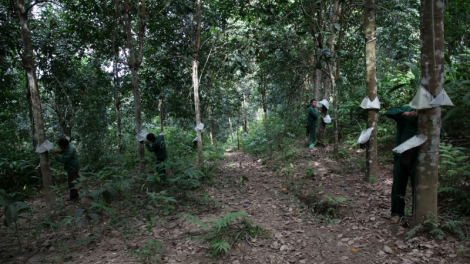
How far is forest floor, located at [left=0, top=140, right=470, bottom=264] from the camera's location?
342cm

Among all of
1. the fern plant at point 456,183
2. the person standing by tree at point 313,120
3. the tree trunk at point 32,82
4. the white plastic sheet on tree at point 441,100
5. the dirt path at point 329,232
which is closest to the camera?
the white plastic sheet on tree at point 441,100

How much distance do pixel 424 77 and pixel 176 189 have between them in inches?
214

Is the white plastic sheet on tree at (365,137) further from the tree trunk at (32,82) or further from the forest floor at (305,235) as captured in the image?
the tree trunk at (32,82)

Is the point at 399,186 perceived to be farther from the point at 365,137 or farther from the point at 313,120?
the point at 313,120

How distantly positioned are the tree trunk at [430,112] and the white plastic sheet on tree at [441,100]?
0.06 metres

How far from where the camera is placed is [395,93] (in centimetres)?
883

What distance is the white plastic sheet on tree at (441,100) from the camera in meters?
3.15

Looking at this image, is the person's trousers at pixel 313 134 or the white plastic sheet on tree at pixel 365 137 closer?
the white plastic sheet on tree at pixel 365 137

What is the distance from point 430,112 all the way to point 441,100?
0.19 metres

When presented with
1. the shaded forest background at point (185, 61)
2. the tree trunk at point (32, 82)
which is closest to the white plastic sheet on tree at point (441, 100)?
the shaded forest background at point (185, 61)

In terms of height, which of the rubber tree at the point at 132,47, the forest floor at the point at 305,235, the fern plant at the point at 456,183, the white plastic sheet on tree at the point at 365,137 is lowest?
the forest floor at the point at 305,235

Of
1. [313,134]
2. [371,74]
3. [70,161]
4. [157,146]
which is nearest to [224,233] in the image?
[157,146]

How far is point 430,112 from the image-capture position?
3.29 metres

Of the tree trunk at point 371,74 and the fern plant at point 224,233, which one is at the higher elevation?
the tree trunk at point 371,74
